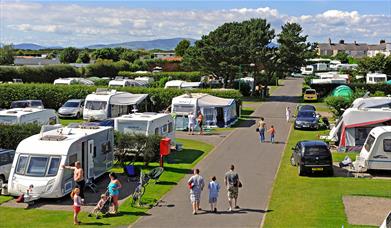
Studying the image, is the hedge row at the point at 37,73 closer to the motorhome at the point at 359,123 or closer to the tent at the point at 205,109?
the tent at the point at 205,109

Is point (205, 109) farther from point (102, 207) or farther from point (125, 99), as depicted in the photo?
point (102, 207)

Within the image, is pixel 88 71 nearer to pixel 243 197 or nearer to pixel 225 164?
pixel 225 164

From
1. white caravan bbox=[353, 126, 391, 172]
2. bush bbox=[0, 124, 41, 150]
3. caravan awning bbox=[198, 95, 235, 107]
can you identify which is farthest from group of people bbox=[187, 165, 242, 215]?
caravan awning bbox=[198, 95, 235, 107]

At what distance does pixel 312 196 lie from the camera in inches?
800

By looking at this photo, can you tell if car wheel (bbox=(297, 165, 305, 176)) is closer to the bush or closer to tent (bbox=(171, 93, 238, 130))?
the bush

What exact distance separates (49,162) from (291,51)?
47.0 metres

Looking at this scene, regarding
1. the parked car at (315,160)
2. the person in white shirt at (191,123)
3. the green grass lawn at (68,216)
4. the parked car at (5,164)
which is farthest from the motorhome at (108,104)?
the parked car at (315,160)

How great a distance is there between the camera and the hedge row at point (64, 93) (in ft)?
149

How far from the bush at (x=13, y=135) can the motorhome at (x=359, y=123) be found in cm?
1578

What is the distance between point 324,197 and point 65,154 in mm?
9414

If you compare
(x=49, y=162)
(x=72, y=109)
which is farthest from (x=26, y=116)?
(x=72, y=109)

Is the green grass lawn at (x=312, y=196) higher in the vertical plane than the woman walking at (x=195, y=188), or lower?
lower

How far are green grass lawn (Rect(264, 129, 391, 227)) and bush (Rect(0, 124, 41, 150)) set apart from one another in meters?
11.5

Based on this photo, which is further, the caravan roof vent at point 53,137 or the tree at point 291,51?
the tree at point 291,51
